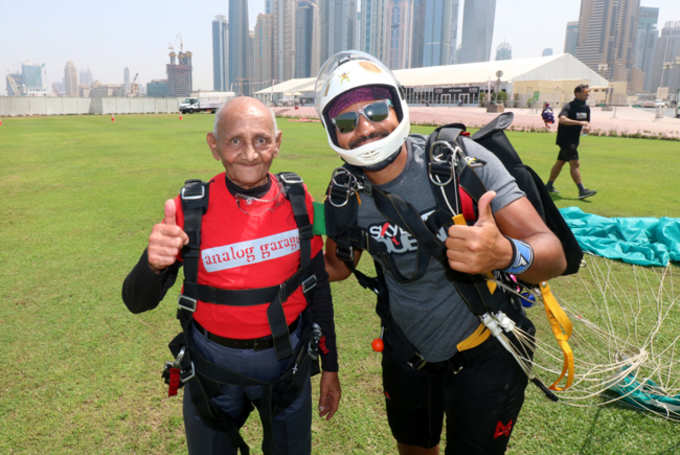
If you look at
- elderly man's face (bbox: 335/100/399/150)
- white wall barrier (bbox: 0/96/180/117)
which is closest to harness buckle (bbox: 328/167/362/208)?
elderly man's face (bbox: 335/100/399/150)

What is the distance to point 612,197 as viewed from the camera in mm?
10445

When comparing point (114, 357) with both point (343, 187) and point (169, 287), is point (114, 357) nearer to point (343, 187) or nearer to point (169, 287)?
point (169, 287)

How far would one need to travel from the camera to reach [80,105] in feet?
212

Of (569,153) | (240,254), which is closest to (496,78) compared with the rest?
(569,153)

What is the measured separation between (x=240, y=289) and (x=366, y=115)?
1.03m

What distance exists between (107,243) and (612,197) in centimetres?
1055

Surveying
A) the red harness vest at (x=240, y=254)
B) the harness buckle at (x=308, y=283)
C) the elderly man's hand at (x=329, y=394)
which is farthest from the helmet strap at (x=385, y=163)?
the elderly man's hand at (x=329, y=394)

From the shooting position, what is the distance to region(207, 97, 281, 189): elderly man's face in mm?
2229

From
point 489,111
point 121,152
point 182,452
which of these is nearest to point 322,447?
point 182,452

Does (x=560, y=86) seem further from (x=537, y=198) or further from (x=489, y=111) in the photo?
(x=537, y=198)

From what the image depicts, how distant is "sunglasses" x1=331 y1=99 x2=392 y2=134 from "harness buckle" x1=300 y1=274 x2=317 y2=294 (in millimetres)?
755

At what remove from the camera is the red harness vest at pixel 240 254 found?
2.16m

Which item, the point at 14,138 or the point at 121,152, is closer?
the point at 121,152

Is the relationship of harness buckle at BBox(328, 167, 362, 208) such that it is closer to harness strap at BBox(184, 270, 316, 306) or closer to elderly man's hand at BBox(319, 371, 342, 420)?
harness strap at BBox(184, 270, 316, 306)
